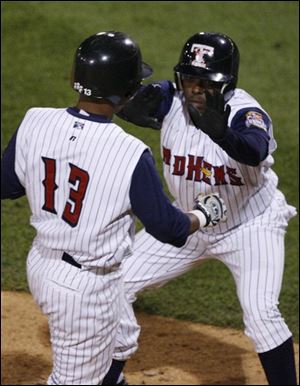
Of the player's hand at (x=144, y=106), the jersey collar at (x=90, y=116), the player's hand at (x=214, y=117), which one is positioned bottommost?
the player's hand at (x=144, y=106)

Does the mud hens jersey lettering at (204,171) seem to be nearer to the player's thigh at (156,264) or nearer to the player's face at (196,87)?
the player's face at (196,87)

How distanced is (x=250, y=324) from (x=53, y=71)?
6514mm

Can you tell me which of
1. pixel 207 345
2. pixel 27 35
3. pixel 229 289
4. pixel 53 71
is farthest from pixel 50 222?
pixel 27 35

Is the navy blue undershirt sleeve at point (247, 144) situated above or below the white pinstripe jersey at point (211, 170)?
above

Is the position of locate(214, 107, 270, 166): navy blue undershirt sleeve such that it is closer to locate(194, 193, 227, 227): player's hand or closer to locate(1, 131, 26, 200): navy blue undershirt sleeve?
locate(194, 193, 227, 227): player's hand

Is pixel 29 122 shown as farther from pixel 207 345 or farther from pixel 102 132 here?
pixel 207 345

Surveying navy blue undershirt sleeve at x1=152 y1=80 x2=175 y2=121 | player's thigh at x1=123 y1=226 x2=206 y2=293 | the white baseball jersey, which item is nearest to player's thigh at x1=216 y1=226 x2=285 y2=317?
the white baseball jersey

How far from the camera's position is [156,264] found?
595 cm

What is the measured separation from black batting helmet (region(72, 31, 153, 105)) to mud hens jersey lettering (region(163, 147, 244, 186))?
1.18 meters

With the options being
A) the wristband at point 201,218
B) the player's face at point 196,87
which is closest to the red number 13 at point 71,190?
the wristband at point 201,218

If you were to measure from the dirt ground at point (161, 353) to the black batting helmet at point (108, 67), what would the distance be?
2.52 m

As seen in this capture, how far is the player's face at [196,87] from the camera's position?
5.40m

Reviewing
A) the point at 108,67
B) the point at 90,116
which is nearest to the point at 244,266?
the point at 90,116

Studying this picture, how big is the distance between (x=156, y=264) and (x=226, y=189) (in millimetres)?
627
